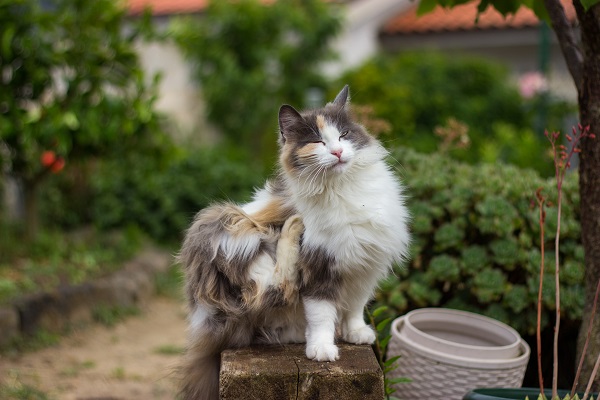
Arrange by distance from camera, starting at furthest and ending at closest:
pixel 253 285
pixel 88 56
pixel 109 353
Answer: pixel 88 56
pixel 109 353
pixel 253 285

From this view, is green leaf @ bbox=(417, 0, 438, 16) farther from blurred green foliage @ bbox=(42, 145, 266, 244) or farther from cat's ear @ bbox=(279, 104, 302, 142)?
blurred green foliage @ bbox=(42, 145, 266, 244)

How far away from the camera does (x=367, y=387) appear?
2102 mm

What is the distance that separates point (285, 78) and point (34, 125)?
5.20m

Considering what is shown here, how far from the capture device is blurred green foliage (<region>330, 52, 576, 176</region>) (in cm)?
740

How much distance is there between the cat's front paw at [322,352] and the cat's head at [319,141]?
1.83ft

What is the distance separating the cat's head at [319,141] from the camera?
85.3 inches

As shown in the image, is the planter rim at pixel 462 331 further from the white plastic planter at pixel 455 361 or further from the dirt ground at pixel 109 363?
the dirt ground at pixel 109 363

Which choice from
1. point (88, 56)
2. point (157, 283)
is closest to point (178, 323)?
point (157, 283)

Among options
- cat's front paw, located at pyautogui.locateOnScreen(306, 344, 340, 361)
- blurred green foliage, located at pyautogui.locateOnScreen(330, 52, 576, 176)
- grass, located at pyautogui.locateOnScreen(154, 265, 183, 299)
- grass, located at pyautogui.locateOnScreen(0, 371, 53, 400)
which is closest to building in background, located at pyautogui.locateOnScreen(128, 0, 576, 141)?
blurred green foliage, located at pyautogui.locateOnScreen(330, 52, 576, 176)

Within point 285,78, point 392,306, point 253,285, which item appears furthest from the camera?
point 285,78

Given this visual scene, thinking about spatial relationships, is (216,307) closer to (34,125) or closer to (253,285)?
(253,285)

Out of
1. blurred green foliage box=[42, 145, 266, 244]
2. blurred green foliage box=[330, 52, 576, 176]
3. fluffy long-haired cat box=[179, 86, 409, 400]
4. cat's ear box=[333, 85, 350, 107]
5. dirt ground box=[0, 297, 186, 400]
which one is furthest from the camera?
blurred green foliage box=[330, 52, 576, 176]

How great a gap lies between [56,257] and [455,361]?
414cm

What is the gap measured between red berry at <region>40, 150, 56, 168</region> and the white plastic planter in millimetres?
3771
